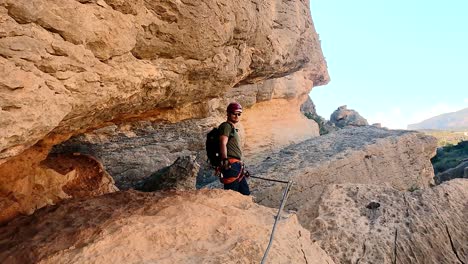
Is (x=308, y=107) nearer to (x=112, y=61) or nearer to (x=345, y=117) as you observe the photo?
(x=345, y=117)

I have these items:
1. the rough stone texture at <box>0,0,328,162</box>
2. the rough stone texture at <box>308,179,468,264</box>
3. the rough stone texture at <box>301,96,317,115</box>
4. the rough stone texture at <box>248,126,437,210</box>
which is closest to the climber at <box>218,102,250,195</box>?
the rough stone texture at <box>0,0,328,162</box>

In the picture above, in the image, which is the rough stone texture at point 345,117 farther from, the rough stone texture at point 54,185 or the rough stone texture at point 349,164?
the rough stone texture at point 54,185

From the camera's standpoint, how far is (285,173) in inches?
403

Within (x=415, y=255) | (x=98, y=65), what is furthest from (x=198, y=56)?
(x=415, y=255)

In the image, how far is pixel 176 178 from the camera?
8398mm

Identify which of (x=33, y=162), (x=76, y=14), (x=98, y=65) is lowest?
(x=33, y=162)

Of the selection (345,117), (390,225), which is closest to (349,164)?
(390,225)

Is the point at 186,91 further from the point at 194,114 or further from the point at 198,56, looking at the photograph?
the point at 194,114

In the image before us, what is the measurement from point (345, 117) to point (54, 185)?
28.1 metres

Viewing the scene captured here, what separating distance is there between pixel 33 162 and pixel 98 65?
2467 mm

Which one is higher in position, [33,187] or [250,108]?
[250,108]

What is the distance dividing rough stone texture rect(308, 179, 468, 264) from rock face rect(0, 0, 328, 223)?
2.50m

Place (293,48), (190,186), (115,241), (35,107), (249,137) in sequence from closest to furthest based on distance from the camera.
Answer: (35,107), (115,241), (293,48), (190,186), (249,137)

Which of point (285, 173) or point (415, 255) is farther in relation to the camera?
point (285, 173)
